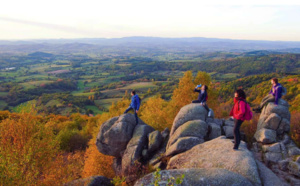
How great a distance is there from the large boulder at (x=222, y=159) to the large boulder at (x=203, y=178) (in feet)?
2.70

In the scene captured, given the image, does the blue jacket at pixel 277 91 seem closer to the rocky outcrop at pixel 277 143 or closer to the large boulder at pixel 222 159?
the rocky outcrop at pixel 277 143

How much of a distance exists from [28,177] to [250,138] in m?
19.1

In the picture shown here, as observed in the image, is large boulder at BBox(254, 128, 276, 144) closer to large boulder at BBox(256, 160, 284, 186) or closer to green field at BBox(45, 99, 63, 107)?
large boulder at BBox(256, 160, 284, 186)

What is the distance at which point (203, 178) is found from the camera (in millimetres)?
8766

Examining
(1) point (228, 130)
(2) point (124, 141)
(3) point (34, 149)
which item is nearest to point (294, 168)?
(1) point (228, 130)

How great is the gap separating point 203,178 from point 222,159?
302 centimetres

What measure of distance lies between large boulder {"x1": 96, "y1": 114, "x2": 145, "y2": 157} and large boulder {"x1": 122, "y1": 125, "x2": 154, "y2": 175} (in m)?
0.91

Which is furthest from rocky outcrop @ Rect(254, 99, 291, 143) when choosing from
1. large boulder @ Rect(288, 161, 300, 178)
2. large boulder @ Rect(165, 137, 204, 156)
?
large boulder @ Rect(165, 137, 204, 156)

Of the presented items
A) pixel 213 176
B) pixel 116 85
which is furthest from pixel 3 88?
pixel 213 176

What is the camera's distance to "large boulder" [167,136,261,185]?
10.0m

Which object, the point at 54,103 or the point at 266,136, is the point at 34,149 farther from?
the point at 54,103

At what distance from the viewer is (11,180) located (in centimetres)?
1127

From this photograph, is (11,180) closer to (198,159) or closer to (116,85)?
(198,159)

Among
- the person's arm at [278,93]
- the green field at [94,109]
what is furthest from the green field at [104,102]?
the person's arm at [278,93]
